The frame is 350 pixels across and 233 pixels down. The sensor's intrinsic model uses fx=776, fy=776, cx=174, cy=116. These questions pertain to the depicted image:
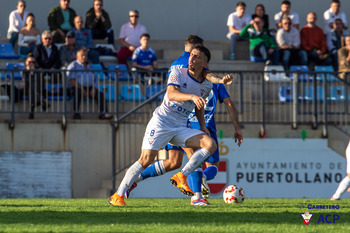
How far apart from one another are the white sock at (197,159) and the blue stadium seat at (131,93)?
7900mm

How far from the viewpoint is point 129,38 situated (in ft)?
61.7

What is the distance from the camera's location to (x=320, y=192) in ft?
52.5

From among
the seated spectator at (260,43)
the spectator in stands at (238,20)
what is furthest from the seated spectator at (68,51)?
the seated spectator at (260,43)

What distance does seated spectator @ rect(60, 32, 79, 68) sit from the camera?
1721cm

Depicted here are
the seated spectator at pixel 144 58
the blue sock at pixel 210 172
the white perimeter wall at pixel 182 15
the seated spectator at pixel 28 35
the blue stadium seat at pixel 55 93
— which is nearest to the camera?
the blue sock at pixel 210 172

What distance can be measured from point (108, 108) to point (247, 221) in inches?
386

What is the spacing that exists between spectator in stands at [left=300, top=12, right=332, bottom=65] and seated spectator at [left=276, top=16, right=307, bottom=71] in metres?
0.24

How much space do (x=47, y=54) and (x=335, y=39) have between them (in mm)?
7546

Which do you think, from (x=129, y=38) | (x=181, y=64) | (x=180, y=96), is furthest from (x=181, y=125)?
(x=129, y=38)

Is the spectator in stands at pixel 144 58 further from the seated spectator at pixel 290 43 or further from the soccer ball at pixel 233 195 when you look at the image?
the soccer ball at pixel 233 195

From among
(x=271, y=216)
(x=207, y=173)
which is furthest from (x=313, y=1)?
(x=271, y=216)

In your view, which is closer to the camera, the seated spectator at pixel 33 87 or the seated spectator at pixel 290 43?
the seated spectator at pixel 33 87

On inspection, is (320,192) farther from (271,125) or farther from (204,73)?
(204,73)

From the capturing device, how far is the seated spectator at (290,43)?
18.9 metres
